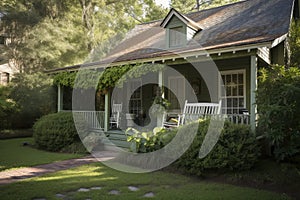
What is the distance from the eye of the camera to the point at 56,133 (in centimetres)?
923

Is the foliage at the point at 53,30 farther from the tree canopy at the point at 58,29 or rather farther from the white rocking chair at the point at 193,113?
the white rocking chair at the point at 193,113

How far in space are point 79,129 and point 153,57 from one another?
3809 mm

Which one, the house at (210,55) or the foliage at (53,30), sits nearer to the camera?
the house at (210,55)

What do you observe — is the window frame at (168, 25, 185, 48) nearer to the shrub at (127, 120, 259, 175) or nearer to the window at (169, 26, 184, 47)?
the window at (169, 26, 184, 47)

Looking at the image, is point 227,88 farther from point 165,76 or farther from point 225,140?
point 225,140

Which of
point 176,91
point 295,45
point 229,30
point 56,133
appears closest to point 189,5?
point 176,91

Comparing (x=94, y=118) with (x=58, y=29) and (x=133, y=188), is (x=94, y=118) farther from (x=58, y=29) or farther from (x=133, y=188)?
(x=58, y=29)

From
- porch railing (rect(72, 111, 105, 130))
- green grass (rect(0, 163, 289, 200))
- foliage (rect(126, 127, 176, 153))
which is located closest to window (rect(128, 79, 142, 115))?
porch railing (rect(72, 111, 105, 130))

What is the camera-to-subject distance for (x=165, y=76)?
35.3 ft

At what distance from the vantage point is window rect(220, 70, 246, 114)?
29.6 ft

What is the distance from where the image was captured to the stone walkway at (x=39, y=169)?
18.5ft

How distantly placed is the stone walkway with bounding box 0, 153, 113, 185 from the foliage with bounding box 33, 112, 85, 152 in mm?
1787

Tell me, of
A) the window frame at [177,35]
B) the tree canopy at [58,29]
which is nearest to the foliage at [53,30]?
the tree canopy at [58,29]

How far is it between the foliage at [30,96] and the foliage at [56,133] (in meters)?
5.53
